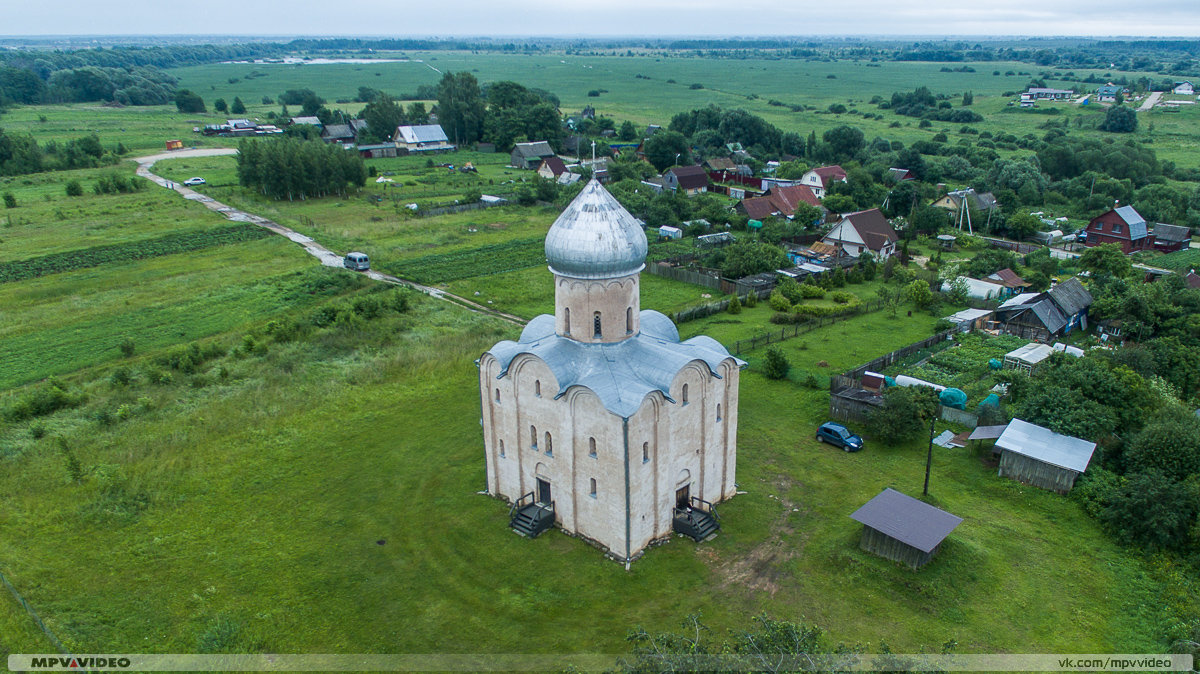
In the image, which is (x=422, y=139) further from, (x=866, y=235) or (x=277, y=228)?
(x=866, y=235)

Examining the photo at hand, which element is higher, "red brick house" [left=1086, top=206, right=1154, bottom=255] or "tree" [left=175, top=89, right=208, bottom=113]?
"tree" [left=175, top=89, right=208, bottom=113]

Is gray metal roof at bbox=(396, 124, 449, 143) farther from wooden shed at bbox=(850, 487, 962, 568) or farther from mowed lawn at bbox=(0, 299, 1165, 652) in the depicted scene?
wooden shed at bbox=(850, 487, 962, 568)

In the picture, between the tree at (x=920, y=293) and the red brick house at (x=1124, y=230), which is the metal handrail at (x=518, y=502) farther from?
the red brick house at (x=1124, y=230)

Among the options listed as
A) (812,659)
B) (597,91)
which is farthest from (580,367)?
(597,91)

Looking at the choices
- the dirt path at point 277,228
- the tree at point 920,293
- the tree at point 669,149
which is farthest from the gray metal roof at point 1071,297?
the tree at point 669,149

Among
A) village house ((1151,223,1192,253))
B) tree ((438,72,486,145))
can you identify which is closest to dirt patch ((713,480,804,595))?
village house ((1151,223,1192,253))

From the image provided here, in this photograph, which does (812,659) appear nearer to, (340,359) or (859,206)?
(340,359)
